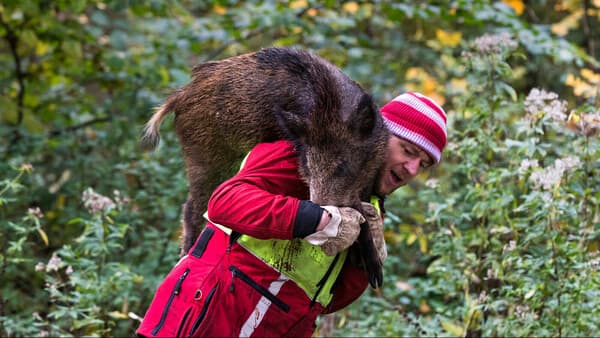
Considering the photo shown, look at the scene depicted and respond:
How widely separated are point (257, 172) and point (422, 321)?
2026mm

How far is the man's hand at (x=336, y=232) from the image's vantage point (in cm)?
244

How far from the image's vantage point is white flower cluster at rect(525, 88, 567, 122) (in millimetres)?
3646

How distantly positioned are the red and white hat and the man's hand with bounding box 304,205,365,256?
492mm

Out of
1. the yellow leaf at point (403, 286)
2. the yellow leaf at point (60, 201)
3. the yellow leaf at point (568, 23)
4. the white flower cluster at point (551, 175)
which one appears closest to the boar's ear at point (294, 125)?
the white flower cluster at point (551, 175)

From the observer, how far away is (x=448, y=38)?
776 centimetres

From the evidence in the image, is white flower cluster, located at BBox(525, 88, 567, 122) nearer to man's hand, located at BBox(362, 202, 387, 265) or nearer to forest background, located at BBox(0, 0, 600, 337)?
forest background, located at BBox(0, 0, 600, 337)

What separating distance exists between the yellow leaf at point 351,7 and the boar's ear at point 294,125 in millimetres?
4328

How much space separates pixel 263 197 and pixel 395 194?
3291 mm

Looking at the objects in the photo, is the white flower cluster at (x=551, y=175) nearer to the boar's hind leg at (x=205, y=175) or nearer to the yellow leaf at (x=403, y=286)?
the boar's hind leg at (x=205, y=175)

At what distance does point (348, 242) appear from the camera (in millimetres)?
2490

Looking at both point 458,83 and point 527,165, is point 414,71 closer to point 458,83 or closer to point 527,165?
point 458,83

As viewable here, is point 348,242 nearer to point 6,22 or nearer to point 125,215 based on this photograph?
Answer: point 125,215

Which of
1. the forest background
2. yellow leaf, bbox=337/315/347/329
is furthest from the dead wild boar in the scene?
yellow leaf, bbox=337/315/347/329

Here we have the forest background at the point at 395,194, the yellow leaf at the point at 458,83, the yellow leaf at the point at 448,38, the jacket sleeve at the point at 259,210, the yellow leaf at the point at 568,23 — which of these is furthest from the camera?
the yellow leaf at the point at 448,38
